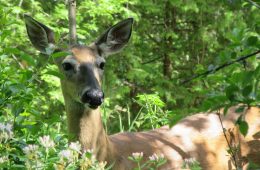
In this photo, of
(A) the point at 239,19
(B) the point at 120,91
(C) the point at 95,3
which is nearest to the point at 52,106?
(B) the point at 120,91

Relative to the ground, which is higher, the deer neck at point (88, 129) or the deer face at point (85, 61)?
the deer face at point (85, 61)

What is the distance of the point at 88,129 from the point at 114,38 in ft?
4.64

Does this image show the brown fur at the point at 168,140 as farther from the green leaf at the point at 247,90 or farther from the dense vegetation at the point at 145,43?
the green leaf at the point at 247,90

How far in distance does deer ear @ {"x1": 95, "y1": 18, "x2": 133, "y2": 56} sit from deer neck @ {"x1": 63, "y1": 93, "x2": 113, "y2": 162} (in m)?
1.05

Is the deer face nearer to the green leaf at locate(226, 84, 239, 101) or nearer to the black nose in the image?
the black nose

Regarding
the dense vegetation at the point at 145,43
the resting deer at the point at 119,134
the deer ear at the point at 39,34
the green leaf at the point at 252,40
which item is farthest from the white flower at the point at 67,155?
the dense vegetation at the point at 145,43

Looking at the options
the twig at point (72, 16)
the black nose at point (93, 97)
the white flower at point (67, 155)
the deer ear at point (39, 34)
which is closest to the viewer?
the white flower at point (67, 155)

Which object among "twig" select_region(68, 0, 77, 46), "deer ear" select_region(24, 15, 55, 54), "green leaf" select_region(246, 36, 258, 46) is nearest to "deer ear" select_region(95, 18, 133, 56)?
"deer ear" select_region(24, 15, 55, 54)

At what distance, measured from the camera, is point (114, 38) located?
5922mm

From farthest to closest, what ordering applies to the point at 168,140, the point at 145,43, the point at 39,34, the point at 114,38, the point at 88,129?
the point at 145,43 < the point at 114,38 < the point at 39,34 < the point at 168,140 < the point at 88,129

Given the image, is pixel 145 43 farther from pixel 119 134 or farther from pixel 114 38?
pixel 119 134

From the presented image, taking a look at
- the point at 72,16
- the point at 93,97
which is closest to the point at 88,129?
the point at 93,97

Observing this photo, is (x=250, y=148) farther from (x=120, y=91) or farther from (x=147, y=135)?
(x=120, y=91)

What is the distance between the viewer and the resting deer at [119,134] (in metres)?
4.77
